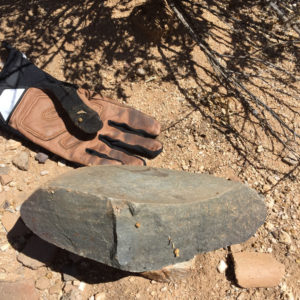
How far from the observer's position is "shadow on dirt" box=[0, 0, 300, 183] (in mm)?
2697

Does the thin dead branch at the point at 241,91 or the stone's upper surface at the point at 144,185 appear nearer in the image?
the stone's upper surface at the point at 144,185

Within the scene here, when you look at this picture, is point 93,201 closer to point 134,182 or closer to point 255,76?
point 134,182

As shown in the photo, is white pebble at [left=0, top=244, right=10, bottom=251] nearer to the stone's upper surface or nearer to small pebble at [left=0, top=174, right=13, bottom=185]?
small pebble at [left=0, top=174, right=13, bottom=185]

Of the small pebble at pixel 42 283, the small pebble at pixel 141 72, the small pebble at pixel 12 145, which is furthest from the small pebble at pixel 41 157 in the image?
the small pebble at pixel 141 72

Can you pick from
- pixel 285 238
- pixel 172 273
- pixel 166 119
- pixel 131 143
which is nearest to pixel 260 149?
pixel 285 238

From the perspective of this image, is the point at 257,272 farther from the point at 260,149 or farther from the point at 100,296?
the point at 100,296

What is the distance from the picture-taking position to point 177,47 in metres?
2.93

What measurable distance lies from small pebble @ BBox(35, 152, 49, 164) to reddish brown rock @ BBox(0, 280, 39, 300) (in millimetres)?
952

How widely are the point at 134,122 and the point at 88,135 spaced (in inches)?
16.7

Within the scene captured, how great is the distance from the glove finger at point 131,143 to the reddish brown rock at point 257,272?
1084mm

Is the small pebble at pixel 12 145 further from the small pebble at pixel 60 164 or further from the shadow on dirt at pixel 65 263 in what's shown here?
the shadow on dirt at pixel 65 263

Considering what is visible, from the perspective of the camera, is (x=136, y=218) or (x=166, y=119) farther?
(x=166, y=119)

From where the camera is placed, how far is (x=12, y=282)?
6.80 ft

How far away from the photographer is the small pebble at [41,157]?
2547 millimetres
